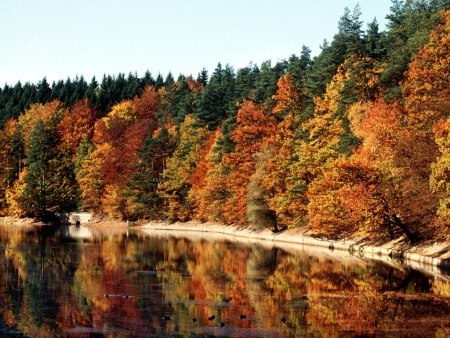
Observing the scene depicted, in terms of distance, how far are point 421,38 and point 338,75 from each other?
10.3 metres

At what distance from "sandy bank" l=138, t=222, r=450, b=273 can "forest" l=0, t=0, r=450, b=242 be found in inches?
47.0

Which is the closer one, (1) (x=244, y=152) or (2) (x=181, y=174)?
(1) (x=244, y=152)

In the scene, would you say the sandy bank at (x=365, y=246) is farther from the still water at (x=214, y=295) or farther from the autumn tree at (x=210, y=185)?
the still water at (x=214, y=295)

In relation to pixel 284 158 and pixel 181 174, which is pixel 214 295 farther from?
pixel 181 174

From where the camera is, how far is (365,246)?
68062 millimetres

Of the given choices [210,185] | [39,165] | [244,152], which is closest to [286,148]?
[244,152]

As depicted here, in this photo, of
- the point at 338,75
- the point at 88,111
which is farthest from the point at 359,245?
the point at 88,111

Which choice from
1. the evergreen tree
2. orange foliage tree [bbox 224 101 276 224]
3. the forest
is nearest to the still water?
the forest

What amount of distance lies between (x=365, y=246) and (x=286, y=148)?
72.1 ft

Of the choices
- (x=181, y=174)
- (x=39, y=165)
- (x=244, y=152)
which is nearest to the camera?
(x=244, y=152)

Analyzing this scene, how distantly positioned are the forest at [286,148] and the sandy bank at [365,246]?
1195 mm

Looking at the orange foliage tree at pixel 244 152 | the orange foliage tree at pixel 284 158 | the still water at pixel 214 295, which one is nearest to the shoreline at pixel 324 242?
the orange foliage tree at pixel 284 158

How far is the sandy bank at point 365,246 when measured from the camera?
5534 centimetres

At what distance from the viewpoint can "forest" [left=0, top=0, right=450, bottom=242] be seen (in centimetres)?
6178
